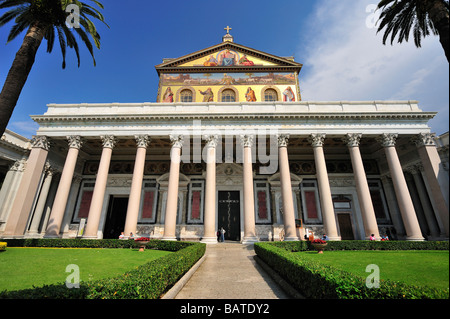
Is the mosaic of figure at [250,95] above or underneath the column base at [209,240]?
above

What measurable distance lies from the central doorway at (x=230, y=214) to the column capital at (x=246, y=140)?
7950 millimetres

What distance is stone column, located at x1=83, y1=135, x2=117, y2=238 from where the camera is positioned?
1761 cm

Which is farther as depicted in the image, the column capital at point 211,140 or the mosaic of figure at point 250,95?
the mosaic of figure at point 250,95

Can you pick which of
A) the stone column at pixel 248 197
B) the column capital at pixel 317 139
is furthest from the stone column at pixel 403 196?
the stone column at pixel 248 197

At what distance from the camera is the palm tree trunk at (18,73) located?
9.01m

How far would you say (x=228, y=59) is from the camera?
29047 millimetres

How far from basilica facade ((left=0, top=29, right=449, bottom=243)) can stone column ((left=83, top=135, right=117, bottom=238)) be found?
0.31 ft

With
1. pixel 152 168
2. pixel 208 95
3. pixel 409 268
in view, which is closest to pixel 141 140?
pixel 152 168

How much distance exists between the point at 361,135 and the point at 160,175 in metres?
21.7

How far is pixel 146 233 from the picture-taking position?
956 inches

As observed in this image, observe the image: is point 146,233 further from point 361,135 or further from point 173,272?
point 361,135

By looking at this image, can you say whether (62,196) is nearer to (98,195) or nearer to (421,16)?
(98,195)

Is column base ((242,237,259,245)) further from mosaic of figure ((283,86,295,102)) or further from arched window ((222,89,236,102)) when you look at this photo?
mosaic of figure ((283,86,295,102))

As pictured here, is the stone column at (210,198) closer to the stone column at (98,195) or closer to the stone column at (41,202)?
the stone column at (98,195)
